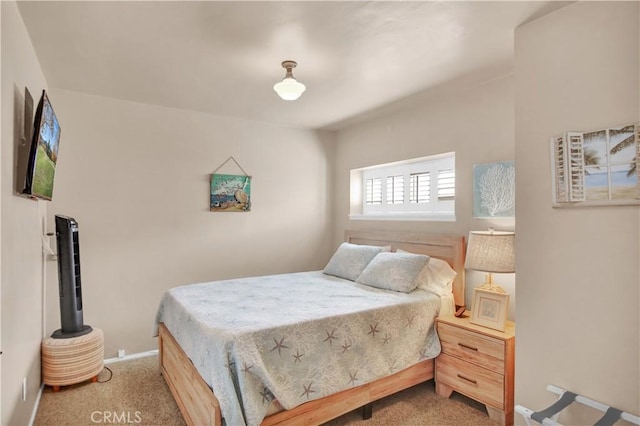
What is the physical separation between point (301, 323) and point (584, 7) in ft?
7.28

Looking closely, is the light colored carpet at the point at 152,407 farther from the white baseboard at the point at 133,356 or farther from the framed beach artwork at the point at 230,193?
the framed beach artwork at the point at 230,193

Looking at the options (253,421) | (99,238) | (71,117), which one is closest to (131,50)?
(71,117)

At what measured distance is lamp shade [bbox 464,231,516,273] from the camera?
236 cm

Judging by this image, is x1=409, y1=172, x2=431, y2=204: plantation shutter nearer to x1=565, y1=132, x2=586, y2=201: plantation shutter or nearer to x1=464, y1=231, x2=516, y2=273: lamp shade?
x1=464, y1=231, x2=516, y2=273: lamp shade

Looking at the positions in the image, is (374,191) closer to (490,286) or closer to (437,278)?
(437,278)

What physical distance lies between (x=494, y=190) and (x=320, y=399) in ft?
6.52

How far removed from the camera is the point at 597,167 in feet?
5.56

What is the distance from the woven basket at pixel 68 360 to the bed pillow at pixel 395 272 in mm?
2228

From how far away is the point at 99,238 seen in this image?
3.18 metres

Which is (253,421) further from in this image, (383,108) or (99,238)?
(383,108)

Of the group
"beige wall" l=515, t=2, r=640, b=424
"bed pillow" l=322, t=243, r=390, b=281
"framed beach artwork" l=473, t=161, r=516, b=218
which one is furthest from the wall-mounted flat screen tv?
"framed beach artwork" l=473, t=161, r=516, b=218

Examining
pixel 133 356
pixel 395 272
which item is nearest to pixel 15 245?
pixel 133 356

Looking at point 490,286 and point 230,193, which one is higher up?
point 230,193

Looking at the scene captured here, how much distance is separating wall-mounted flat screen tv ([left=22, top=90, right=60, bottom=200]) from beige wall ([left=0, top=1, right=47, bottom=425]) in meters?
0.08
